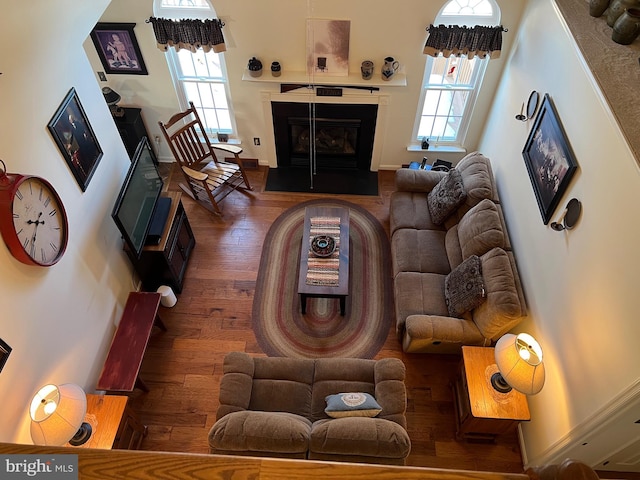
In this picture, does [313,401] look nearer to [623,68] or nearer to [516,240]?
[516,240]

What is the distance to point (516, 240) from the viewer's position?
13.7 feet

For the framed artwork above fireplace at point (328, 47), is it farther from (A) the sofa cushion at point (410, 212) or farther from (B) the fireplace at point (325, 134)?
(A) the sofa cushion at point (410, 212)

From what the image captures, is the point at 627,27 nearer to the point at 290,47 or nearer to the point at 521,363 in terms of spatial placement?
the point at 521,363

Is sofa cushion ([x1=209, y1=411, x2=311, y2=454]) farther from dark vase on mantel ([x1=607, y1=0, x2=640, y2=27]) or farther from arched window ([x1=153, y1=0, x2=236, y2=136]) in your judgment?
arched window ([x1=153, y1=0, x2=236, y2=136])

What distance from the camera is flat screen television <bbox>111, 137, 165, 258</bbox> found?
3777mm

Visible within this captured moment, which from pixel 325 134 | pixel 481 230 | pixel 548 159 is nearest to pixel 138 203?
pixel 325 134

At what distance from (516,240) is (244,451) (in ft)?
10.2

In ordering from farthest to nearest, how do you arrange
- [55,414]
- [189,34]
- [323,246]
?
1. [189,34]
2. [323,246]
3. [55,414]

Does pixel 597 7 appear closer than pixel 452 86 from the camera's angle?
Yes

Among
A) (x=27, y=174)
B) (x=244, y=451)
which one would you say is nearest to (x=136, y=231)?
(x=27, y=174)

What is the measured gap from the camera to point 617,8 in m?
3.28

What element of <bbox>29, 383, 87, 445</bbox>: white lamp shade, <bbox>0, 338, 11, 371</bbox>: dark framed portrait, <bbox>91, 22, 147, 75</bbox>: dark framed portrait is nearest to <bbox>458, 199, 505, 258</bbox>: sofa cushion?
<bbox>29, 383, 87, 445</bbox>: white lamp shade

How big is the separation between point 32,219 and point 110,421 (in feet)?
5.35

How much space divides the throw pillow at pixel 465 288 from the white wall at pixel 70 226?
3.27 meters
